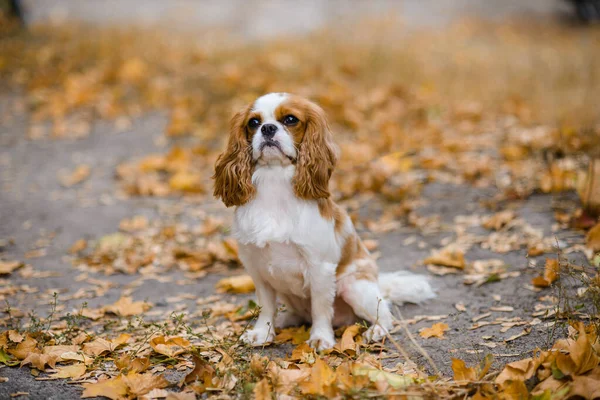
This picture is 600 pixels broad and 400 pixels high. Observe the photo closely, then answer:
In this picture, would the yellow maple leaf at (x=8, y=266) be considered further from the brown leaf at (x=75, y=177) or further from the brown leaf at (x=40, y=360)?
the brown leaf at (x=75, y=177)

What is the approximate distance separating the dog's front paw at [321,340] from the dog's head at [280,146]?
786 mm

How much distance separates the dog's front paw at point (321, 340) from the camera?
297 centimetres

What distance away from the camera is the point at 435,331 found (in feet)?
9.89

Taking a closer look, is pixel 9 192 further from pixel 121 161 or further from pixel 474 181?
pixel 474 181

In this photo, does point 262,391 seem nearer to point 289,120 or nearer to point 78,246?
point 289,120

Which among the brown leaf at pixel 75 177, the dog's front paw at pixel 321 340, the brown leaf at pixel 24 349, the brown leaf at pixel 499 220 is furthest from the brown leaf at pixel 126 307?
the brown leaf at pixel 75 177

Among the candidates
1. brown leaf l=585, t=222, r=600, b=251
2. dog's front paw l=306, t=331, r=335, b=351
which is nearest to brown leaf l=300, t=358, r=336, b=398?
dog's front paw l=306, t=331, r=335, b=351

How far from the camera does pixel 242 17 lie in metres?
12.1

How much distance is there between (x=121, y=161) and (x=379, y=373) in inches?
222

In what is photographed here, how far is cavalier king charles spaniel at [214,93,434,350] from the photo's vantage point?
9.50 ft

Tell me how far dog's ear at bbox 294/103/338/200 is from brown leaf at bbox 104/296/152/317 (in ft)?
5.04

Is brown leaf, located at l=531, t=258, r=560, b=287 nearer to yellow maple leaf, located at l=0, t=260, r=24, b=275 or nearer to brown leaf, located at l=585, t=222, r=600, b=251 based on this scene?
brown leaf, located at l=585, t=222, r=600, b=251

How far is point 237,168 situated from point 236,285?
1.27 metres

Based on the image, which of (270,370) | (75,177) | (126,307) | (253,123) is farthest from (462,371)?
(75,177)
